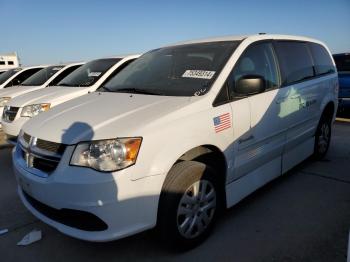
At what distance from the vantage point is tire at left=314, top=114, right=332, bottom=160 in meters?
4.93

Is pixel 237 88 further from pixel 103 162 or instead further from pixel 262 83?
pixel 103 162

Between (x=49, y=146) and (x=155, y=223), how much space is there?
100cm

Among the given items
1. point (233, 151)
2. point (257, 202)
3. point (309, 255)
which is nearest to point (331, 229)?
point (309, 255)

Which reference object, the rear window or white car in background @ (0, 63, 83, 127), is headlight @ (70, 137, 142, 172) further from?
the rear window

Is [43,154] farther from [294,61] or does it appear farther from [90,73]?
[90,73]

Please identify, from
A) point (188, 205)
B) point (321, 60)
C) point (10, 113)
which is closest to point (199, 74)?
point (188, 205)

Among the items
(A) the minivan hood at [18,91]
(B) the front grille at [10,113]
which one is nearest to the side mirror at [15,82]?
(A) the minivan hood at [18,91]

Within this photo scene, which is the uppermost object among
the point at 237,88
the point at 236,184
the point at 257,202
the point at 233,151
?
the point at 237,88

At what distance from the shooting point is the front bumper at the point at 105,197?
2338 mm

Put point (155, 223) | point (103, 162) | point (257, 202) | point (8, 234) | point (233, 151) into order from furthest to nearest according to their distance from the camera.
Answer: point (257, 202), point (8, 234), point (233, 151), point (155, 223), point (103, 162)

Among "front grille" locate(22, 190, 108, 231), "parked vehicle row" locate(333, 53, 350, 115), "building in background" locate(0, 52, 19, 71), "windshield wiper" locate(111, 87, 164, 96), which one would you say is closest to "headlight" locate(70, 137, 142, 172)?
"front grille" locate(22, 190, 108, 231)

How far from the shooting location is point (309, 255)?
9.15ft

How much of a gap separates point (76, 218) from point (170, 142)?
0.89 meters

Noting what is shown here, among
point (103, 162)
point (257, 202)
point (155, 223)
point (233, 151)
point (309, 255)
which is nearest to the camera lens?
point (103, 162)
